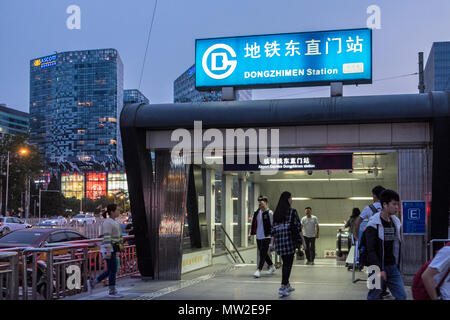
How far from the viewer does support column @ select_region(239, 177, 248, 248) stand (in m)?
21.3

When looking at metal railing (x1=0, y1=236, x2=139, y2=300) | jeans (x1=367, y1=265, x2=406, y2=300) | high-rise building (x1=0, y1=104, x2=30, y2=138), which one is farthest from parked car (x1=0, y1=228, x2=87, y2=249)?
high-rise building (x1=0, y1=104, x2=30, y2=138)

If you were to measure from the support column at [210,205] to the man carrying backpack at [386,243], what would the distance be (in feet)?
34.3

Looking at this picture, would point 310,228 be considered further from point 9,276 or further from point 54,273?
point 9,276

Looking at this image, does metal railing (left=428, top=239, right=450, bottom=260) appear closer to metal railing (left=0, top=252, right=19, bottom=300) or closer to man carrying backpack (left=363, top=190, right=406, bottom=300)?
man carrying backpack (left=363, top=190, right=406, bottom=300)

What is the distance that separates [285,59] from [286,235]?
414 centimetres

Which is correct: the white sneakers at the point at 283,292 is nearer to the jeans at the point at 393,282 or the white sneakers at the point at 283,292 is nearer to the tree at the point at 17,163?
the jeans at the point at 393,282

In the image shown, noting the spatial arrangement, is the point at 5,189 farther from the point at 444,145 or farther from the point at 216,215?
the point at 444,145

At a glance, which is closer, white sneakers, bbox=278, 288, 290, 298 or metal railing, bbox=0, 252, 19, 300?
metal railing, bbox=0, 252, 19, 300

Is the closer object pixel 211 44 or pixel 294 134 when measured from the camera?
pixel 294 134

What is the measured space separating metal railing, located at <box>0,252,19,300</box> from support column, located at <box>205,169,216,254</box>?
867cm

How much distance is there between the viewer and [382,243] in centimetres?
629

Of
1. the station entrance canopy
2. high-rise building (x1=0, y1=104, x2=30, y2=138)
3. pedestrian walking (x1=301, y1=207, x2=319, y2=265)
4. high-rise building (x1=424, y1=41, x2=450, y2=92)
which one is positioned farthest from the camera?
high-rise building (x1=0, y1=104, x2=30, y2=138)
